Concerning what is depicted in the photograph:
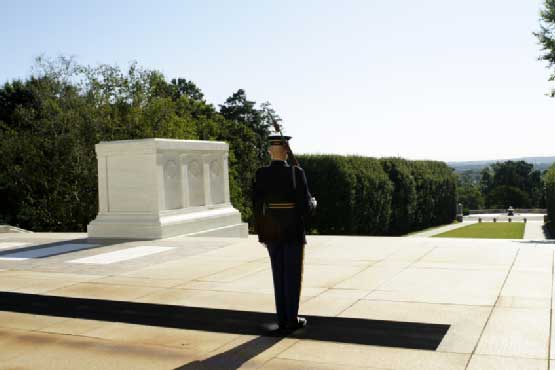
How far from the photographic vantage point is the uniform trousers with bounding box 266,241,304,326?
203 inches

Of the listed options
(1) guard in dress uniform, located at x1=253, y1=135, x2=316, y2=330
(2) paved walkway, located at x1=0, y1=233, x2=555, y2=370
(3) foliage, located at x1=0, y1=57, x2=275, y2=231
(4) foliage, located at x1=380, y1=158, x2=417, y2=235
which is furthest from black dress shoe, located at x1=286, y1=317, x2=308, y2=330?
(4) foliage, located at x1=380, y1=158, x2=417, y2=235

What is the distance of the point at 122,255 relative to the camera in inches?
396

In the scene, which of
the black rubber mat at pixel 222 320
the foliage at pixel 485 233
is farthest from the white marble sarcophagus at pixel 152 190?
the foliage at pixel 485 233

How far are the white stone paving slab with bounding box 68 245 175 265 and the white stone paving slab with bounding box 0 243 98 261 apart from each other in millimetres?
984

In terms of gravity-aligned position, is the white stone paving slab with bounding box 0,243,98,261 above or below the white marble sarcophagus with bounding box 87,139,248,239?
below

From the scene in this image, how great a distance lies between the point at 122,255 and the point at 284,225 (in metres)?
5.58

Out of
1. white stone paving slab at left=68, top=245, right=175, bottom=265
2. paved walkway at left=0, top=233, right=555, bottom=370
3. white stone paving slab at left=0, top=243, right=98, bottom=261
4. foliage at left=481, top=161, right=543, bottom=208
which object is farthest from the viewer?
foliage at left=481, top=161, right=543, bottom=208

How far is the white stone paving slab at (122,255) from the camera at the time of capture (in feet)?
31.2

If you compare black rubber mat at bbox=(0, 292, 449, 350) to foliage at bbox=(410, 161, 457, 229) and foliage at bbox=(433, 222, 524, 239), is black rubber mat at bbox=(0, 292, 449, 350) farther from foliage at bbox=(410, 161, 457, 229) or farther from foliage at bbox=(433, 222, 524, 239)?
foliage at bbox=(410, 161, 457, 229)

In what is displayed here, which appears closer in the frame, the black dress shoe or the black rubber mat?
the black rubber mat

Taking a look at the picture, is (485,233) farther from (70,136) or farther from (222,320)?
(222,320)

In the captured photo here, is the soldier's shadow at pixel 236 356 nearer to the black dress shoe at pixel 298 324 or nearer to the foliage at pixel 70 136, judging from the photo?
the black dress shoe at pixel 298 324

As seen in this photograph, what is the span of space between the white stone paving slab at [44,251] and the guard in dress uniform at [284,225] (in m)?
6.32

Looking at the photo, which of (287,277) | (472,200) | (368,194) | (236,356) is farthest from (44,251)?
→ (472,200)
